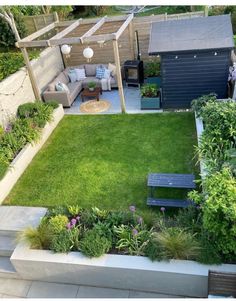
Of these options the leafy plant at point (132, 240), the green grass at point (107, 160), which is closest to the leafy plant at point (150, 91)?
the green grass at point (107, 160)

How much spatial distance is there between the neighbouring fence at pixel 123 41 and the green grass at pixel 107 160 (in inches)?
133

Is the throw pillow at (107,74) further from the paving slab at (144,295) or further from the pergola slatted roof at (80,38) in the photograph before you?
the paving slab at (144,295)

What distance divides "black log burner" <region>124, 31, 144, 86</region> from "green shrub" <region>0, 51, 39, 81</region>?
347 centimetres

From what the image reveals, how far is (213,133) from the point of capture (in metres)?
6.83

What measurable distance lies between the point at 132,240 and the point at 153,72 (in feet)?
25.8

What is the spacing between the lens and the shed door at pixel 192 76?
29.7 feet

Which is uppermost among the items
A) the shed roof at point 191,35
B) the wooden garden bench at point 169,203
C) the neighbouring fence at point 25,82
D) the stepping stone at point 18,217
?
the shed roof at point 191,35

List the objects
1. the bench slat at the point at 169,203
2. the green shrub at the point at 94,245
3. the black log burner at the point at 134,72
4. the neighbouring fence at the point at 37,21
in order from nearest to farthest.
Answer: the green shrub at the point at 94,245, the bench slat at the point at 169,203, the black log burner at the point at 134,72, the neighbouring fence at the point at 37,21

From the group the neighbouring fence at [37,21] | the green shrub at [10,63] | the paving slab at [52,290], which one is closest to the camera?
the paving slab at [52,290]

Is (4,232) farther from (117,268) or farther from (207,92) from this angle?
(207,92)

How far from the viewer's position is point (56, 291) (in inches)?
221

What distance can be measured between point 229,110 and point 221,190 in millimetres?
2991

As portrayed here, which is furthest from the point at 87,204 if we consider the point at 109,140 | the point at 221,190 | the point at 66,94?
the point at 66,94

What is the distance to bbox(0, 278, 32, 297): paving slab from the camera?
570cm
